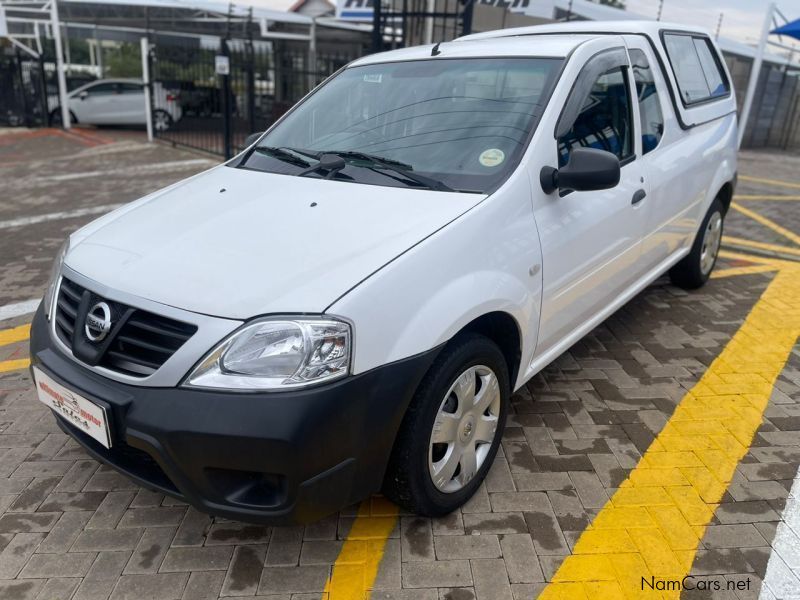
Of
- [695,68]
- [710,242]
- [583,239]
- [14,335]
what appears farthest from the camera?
[710,242]

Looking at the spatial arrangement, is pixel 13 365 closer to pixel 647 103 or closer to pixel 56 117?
pixel 647 103

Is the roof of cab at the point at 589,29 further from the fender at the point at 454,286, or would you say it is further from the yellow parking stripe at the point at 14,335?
the yellow parking stripe at the point at 14,335

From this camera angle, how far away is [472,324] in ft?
8.21

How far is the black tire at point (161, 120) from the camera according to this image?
1380cm

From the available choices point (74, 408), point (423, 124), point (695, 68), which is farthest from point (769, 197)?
point (74, 408)

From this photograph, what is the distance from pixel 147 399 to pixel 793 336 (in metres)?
4.30

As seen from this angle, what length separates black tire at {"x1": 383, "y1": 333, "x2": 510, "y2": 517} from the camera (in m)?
2.27

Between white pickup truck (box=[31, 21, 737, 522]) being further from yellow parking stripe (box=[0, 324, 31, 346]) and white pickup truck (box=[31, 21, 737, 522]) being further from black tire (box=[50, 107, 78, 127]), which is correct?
black tire (box=[50, 107, 78, 127])

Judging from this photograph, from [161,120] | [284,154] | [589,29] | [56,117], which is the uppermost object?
[589,29]

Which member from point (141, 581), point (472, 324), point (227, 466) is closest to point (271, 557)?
point (141, 581)

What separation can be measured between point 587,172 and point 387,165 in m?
0.88

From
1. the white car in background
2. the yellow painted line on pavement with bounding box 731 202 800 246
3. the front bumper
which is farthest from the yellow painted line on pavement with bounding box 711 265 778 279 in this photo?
the white car in background

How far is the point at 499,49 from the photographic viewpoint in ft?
10.8

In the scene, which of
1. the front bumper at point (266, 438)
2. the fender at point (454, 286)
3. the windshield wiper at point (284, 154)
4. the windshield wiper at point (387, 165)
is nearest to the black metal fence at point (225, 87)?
the windshield wiper at point (284, 154)
